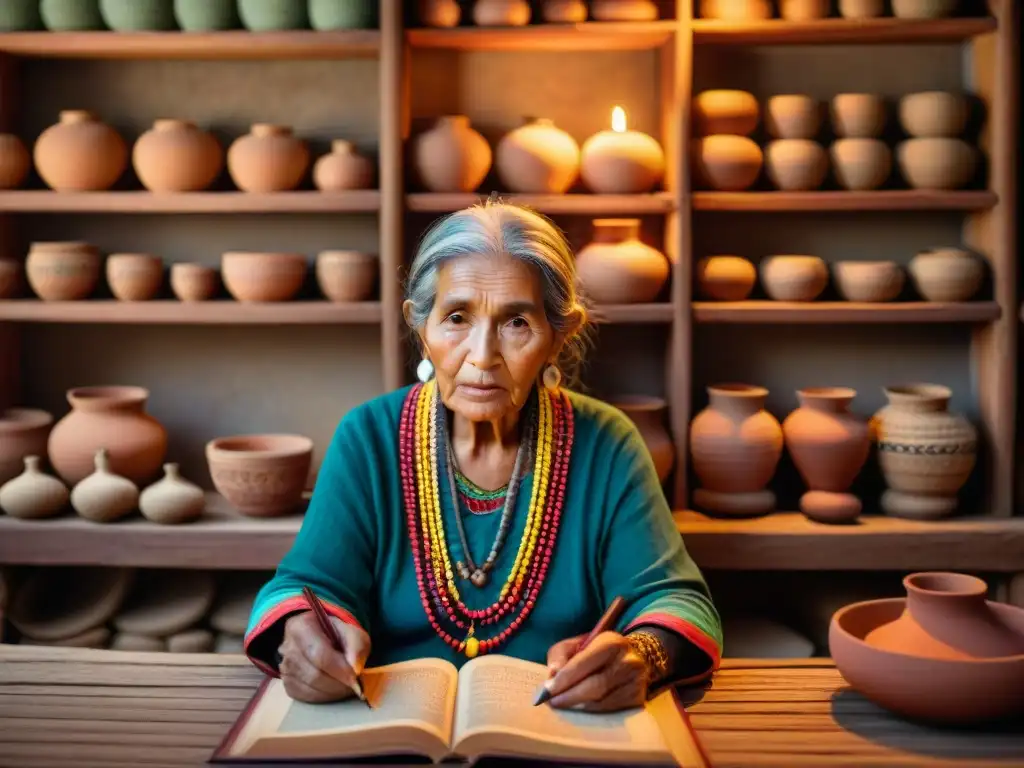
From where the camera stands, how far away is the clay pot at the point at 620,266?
347 centimetres

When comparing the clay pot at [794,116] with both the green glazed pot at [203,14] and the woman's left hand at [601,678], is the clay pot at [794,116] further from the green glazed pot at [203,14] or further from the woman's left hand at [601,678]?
the woman's left hand at [601,678]

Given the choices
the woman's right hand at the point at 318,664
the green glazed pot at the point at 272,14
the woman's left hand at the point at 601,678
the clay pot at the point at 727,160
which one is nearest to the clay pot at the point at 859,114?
the clay pot at the point at 727,160

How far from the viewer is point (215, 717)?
5.47 feet

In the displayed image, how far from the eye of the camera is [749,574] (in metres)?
3.90

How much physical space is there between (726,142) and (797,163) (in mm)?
238

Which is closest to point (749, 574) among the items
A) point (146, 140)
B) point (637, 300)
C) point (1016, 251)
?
point (637, 300)

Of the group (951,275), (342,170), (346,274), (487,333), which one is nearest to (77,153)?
(342,170)

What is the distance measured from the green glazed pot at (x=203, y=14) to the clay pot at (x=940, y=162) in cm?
223

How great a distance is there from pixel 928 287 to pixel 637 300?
0.94 meters

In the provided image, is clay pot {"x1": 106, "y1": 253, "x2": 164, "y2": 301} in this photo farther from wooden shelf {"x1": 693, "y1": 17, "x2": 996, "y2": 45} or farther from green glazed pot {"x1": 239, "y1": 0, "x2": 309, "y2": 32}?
wooden shelf {"x1": 693, "y1": 17, "x2": 996, "y2": 45}

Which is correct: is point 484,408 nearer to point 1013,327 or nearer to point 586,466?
point 586,466

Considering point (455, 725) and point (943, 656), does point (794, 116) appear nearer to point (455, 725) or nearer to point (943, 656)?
point (943, 656)

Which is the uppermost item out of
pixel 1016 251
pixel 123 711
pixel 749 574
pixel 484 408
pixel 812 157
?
pixel 812 157

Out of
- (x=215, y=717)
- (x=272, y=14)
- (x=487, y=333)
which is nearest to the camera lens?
(x=215, y=717)
